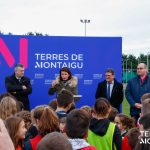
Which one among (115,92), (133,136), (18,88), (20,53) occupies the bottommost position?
(133,136)

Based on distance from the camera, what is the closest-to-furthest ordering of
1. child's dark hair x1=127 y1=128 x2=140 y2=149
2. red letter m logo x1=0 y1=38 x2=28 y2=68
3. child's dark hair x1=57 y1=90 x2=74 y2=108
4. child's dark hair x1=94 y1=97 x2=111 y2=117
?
child's dark hair x1=127 y1=128 x2=140 y2=149 → child's dark hair x1=94 y1=97 x2=111 y2=117 → child's dark hair x1=57 y1=90 x2=74 y2=108 → red letter m logo x1=0 y1=38 x2=28 y2=68

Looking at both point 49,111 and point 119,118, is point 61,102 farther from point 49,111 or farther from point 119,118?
point 49,111

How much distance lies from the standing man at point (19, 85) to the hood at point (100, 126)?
4829 mm

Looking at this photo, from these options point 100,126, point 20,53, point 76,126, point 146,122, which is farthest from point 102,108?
point 20,53

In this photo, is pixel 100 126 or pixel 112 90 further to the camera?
pixel 112 90

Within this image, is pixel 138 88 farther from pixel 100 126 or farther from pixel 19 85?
pixel 100 126

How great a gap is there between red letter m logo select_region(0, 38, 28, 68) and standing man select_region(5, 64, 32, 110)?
0.95 metres

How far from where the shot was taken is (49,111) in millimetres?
4855

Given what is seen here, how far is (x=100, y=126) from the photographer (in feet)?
17.3

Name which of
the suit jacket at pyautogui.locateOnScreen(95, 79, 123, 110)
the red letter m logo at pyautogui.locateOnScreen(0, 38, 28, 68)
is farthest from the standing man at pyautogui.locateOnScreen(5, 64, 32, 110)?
the suit jacket at pyautogui.locateOnScreen(95, 79, 123, 110)

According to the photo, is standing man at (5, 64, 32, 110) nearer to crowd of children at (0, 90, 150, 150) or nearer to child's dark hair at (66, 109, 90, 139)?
crowd of children at (0, 90, 150, 150)

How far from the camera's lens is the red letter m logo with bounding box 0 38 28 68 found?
11.0 meters

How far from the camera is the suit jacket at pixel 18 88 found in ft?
32.7

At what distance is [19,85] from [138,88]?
107 inches
